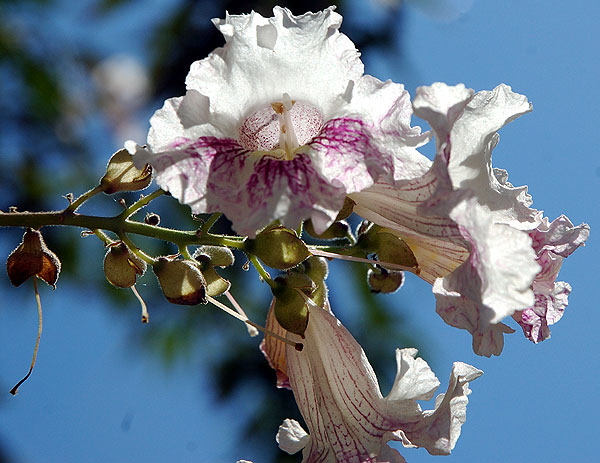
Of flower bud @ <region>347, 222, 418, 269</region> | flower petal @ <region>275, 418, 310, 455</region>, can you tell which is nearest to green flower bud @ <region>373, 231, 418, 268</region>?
flower bud @ <region>347, 222, 418, 269</region>

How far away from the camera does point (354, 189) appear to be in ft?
2.23

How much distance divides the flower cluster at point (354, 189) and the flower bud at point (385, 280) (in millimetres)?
90

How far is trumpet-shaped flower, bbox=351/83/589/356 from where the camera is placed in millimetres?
659

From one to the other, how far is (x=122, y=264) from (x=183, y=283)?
0.30ft

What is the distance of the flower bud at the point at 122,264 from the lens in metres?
0.84

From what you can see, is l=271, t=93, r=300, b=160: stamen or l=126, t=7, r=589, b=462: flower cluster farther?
l=271, t=93, r=300, b=160: stamen

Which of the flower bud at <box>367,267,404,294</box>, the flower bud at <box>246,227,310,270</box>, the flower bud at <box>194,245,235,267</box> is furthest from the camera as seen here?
the flower bud at <box>367,267,404,294</box>

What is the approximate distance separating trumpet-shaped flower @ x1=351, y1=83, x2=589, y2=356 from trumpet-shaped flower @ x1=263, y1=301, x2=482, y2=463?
4.3 inches

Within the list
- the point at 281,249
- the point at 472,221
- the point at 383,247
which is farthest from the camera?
the point at 383,247

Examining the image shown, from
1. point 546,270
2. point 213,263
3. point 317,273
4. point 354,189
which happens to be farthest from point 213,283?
point 546,270

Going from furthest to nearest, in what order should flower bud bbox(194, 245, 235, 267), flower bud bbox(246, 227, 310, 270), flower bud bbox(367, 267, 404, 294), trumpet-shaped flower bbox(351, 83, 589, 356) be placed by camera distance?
flower bud bbox(367, 267, 404, 294) → flower bud bbox(194, 245, 235, 267) → flower bud bbox(246, 227, 310, 270) → trumpet-shaped flower bbox(351, 83, 589, 356)

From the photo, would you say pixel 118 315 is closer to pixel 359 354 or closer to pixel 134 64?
pixel 134 64

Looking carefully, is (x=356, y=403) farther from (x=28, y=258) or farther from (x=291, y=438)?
(x=28, y=258)

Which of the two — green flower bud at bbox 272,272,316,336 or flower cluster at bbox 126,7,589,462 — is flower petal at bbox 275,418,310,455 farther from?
green flower bud at bbox 272,272,316,336
